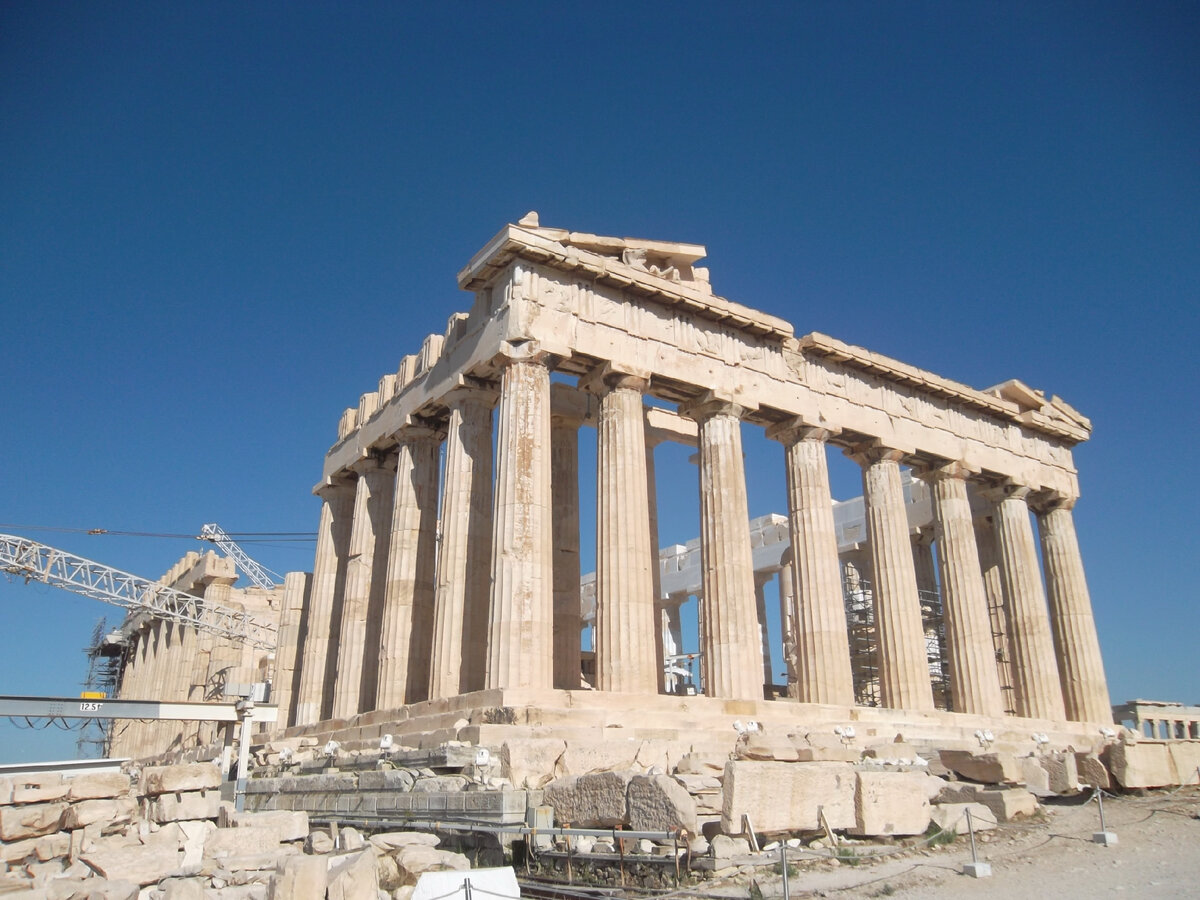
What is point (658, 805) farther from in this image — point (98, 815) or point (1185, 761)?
point (1185, 761)

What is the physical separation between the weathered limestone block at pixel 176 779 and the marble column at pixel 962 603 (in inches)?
817

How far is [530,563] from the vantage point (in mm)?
20125

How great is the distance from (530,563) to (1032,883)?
11.9 m

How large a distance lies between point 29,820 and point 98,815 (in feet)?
2.62

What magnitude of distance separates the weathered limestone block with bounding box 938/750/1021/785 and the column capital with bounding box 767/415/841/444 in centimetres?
1169

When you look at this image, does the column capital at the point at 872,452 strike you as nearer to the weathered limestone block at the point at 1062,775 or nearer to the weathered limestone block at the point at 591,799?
the weathered limestone block at the point at 1062,775

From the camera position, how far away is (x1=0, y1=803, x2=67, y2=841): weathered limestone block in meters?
12.5

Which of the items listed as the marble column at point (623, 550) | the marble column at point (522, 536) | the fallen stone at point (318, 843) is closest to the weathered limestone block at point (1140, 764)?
the marble column at point (623, 550)

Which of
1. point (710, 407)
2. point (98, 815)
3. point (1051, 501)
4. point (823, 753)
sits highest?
point (1051, 501)

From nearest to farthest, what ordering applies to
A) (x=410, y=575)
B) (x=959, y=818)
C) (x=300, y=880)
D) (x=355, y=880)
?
(x=300, y=880), (x=355, y=880), (x=959, y=818), (x=410, y=575)

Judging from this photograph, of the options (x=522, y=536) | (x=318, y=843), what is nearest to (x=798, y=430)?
(x=522, y=536)

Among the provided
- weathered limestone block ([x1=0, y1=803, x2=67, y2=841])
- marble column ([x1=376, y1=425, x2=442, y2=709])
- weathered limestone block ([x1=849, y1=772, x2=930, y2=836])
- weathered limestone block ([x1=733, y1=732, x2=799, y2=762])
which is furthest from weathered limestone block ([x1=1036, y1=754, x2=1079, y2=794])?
marble column ([x1=376, y1=425, x2=442, y2=709])

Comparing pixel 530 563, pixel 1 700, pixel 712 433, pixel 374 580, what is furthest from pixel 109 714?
pixel 712 433

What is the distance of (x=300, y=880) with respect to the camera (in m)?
8.98
